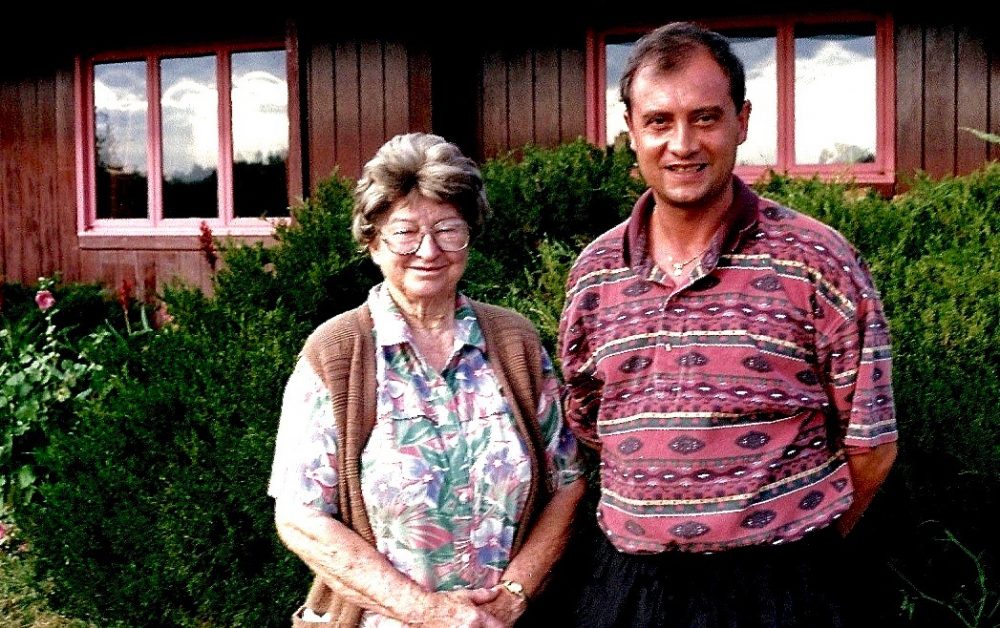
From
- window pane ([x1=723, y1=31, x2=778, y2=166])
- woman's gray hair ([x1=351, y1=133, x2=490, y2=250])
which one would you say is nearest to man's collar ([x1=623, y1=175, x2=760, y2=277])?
woman's gray hair ([x1=351, y1=133, x2=490, y2=250])

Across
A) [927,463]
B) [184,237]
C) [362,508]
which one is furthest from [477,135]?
[362,508]

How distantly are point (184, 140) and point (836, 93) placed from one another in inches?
203

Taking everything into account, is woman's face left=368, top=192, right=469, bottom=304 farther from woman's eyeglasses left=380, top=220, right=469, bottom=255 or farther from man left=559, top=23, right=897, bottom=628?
man left=559, top=23, right=897, bottom=628

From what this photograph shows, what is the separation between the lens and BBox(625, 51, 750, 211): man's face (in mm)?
1981

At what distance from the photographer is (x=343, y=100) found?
25.6 ft

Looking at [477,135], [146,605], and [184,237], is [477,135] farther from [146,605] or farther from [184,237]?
[146,605]

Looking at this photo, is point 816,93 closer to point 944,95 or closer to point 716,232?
point 944,95

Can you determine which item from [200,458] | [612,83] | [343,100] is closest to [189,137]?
[343,100]

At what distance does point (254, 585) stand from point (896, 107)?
528 centimetres

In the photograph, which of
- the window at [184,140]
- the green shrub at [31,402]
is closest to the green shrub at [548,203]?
the green shrub at [31,402]

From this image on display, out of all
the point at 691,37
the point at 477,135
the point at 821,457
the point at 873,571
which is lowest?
the point at 873,571

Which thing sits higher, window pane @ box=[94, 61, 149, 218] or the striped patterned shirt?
window pane @ box=[94, 61, 149, 218]

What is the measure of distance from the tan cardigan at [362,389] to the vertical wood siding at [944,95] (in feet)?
16.5

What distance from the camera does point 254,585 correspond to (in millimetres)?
3600
